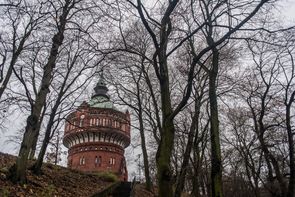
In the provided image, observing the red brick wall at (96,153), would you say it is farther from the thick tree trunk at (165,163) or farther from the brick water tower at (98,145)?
the thick tree trunk at (165,163)

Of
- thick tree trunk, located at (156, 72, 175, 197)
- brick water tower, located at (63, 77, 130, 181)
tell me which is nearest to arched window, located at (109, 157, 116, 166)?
brick water tower, located at (63, 77, 130, 181)

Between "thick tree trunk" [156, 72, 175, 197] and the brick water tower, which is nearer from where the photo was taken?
"thick tree trunk" [156, 72, 175, 197]

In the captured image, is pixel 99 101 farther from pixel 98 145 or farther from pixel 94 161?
pixel 94 161

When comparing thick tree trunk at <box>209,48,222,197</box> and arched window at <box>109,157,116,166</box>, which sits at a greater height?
arched window at <box>109,157,116,166</box>

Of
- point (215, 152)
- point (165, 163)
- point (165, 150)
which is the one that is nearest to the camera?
point (165, 163)

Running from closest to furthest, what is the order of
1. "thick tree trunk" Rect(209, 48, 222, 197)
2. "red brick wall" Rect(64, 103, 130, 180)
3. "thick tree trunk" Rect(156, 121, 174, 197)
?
"thick tree trunk" Rect(156, 121, 174, 197) → "thick tree trunk" Rect(209, 48, 222, 197) → "red brick wall" Rect(64, 103, 130, 180)

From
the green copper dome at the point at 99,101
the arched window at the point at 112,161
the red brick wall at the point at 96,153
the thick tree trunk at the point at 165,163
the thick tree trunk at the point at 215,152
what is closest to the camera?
the thick tree trunk at the point at 165,163

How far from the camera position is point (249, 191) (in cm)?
3931

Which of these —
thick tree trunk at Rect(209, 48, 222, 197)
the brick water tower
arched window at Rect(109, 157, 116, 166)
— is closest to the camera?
thick tree trunk at Rect(209, 48, 222, 197)

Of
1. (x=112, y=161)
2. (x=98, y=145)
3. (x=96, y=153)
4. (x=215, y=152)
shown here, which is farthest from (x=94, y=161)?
(x=215, y=152)

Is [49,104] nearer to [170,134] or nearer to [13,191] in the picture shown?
[13,191]

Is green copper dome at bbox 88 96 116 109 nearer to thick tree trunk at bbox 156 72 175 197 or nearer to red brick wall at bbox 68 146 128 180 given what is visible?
red brick wall at bbox 68 146 128 180

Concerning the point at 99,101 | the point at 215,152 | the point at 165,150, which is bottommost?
the point at 165,150

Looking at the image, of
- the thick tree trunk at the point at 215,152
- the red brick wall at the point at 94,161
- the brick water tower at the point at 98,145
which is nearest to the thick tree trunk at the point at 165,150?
the thick tree trunk at the point at 215,152
